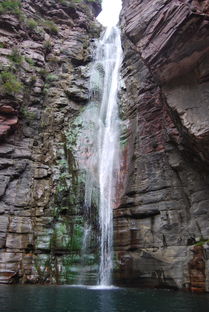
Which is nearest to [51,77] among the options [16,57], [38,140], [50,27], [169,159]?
[16,57]

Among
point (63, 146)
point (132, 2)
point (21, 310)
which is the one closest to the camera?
point (21, 310)

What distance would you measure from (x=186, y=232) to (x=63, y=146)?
10.3 metres

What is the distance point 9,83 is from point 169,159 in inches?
483

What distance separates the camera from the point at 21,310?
26.1ft

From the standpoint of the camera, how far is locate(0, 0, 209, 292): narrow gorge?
44.4 feet

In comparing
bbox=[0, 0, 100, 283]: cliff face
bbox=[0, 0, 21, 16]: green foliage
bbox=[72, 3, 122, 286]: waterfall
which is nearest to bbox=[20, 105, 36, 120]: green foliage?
bbox=[0, 0, 100, 283]: cliff face

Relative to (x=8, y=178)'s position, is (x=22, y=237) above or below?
below

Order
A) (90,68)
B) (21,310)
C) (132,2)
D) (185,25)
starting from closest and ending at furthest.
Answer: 1. (21,310)
2. (185,25)
3. (132,2)
4. (90,68)

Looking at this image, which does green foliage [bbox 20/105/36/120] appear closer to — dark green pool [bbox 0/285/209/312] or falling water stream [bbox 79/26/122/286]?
falling water stream [bbox 79/26/122/286]

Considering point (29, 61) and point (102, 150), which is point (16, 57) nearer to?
point (29, 61)

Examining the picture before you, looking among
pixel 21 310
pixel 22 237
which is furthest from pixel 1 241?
pixel 21 310

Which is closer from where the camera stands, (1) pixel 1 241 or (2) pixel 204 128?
(2) pixel 204 128

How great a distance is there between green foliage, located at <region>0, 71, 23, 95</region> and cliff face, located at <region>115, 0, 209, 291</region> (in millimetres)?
9078

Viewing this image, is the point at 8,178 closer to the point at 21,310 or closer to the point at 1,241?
the point at 1,241
